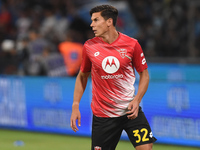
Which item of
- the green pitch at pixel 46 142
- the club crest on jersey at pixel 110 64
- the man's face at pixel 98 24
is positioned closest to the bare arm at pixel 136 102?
the club crest on jersey at pixel 110 64

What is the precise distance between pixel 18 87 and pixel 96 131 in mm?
6116

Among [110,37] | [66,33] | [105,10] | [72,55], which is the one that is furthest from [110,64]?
[66,33]

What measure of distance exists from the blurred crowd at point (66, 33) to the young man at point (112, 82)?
623 cm

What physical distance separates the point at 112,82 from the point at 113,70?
0.45 feet

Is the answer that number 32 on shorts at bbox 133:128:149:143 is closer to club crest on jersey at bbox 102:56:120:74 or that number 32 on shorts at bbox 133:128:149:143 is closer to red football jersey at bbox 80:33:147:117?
red football jersey at bbox 80:33:147:117

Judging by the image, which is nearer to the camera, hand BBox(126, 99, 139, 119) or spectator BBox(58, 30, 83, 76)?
hand BBox(126, 99, 139, 119)

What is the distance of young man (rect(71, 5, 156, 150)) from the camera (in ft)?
16.5

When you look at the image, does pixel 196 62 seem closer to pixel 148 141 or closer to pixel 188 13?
pixel 188 13

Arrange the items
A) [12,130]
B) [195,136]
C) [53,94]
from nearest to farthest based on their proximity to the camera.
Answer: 1. [195,136]
2. [53,94]
3. [12,130]

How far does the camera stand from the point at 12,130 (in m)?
11.1

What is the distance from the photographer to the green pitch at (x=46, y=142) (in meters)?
8.81

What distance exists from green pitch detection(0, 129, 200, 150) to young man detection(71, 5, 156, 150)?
3.57 m

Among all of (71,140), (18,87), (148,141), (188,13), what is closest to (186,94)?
(71,140)

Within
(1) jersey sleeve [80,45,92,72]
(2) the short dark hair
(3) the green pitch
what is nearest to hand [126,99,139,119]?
(1) jersey sleeve [80,45,92,72]
